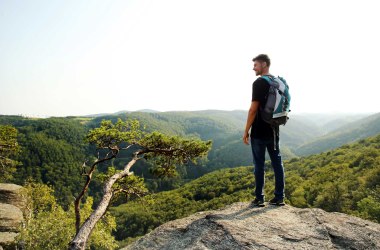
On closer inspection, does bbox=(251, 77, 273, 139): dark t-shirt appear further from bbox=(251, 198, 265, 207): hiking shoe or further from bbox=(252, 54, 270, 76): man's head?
bbox=(251, 198, 265, 207): hiking shoe

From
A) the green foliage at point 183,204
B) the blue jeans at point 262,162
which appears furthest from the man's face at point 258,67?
the green foliage at point 183,204

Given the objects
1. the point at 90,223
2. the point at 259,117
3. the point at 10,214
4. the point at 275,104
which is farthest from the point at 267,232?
the point at 10,214

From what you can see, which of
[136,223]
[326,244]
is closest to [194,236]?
[326,244]

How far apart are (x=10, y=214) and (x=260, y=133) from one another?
21334mm

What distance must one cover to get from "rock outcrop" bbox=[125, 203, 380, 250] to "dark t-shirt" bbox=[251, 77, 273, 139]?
1.67 metres

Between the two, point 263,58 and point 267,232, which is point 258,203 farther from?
point 263,58

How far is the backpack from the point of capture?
21.2ft

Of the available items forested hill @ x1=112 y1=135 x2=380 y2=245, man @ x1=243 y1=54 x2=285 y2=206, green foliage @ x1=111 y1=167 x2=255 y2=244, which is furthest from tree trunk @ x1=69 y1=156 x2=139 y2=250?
green foliage @ x1=111 y1=167 x2=255 y2=244

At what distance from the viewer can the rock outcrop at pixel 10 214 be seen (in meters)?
20.0

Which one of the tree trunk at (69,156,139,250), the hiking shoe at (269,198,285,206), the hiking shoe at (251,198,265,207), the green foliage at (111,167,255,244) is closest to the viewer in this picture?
the hiking shoe at (251,198,265,207)

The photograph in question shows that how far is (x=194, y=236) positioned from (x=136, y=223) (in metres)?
101

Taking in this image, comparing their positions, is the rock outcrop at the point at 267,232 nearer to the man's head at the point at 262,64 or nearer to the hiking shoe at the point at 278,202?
the hiking shoe at the point at 278,202

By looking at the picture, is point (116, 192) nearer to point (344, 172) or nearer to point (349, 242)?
point (349, 242)

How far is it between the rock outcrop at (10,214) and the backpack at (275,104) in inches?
755
